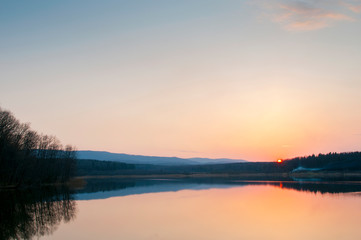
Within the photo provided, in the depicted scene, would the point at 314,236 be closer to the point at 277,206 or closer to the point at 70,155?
the point at 277,206

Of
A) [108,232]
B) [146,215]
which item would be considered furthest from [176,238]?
[146,215]

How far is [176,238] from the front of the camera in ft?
50.1

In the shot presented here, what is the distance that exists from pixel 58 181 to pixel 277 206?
57.9 meters

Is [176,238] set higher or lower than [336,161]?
lower

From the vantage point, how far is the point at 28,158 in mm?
55781

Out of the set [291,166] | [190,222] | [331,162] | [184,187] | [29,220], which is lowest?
[29,220]

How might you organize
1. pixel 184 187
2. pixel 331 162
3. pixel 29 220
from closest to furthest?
1. pixel 29 220
2. pixel 184 187
3. pixel 331 162

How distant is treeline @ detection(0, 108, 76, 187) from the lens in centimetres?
4928

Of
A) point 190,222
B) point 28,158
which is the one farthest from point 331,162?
point 190,222

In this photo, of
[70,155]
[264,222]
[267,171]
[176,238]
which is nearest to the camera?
[176,238]

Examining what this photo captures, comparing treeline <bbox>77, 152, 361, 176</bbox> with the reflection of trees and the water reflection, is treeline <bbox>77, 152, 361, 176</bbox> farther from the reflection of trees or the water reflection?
the reflection of trees

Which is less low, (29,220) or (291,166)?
(291,166)

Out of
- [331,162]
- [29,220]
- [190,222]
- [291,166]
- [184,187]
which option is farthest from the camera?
[291,166]

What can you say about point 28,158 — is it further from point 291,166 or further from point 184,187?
point 291,166
